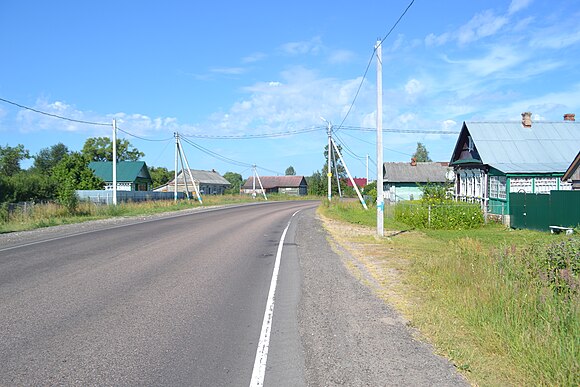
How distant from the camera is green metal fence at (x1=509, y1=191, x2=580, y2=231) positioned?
738 inches

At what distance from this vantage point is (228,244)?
15883 millimetres

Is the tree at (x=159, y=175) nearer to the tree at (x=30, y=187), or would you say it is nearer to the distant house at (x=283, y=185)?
the distant house at (x=283, y=185)

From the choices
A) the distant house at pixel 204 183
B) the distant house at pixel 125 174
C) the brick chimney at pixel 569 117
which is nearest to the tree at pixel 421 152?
the distant house at pixel 204 183

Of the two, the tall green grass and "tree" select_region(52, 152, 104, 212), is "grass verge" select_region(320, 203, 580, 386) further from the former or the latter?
"tree" select_region(52, 152, 104, 212)

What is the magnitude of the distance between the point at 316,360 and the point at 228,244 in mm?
11001

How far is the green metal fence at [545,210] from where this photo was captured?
61.5 feet

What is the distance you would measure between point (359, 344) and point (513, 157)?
25.4 m

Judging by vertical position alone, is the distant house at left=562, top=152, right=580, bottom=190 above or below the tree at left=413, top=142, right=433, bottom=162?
below

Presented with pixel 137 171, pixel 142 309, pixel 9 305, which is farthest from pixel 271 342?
pixel 137 171

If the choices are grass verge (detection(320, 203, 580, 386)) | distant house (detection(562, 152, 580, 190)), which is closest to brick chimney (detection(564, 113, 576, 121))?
distant house (detection(562, 152, 580, 190))

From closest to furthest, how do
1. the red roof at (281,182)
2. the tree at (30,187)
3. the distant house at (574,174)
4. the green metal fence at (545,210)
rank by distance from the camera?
the green metal fence at (545,210) < the distant house at (574,174) < the tree at (30,187) < the red roof at (281,182)

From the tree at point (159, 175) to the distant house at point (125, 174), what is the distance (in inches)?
1352

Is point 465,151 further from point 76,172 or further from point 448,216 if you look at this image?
point 76,172

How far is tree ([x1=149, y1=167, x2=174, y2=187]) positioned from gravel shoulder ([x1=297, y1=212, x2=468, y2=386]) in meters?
101
